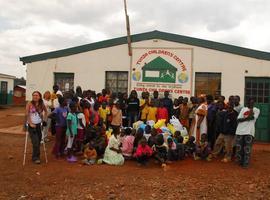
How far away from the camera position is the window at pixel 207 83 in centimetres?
1425

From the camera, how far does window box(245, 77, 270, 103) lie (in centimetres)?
1405

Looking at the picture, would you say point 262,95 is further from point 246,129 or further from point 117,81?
point 117,81

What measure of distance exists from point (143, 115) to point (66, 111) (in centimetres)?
266

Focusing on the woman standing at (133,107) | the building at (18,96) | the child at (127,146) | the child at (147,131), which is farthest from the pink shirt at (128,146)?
the building at (18,96)

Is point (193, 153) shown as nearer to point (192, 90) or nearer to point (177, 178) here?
point (177, 178)

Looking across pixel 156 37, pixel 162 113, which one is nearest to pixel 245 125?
pixel 162 113

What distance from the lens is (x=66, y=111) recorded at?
1018cm

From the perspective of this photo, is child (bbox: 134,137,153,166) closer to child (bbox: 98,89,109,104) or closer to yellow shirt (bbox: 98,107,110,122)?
yellow shirt (bbox: 98,107,110,122)

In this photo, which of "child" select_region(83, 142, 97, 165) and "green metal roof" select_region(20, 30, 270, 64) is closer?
"child" select_region(83, 142, 97, 165)

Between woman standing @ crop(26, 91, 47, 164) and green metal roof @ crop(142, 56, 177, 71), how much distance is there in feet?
19.7

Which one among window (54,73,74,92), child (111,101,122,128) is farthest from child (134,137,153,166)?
window (54,73,74,92)

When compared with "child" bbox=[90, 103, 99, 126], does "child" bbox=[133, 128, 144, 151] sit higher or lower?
lower

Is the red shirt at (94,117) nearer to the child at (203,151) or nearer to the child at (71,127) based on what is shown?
the child at (71,127)

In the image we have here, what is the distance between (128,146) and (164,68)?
201 inches
